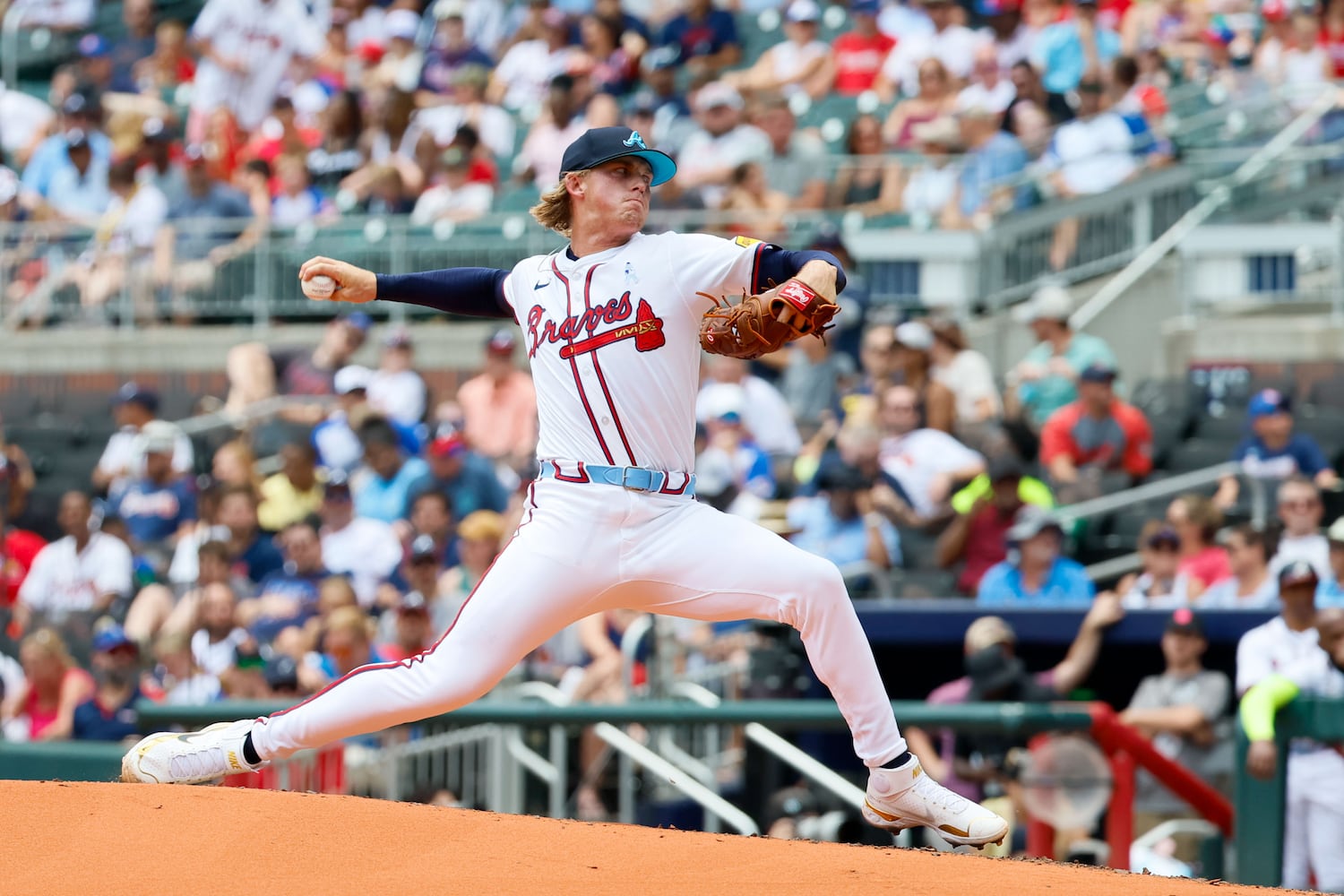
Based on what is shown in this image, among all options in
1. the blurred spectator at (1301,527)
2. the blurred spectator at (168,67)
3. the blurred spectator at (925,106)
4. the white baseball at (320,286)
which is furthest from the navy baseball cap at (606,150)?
the blurred spectator at (168,67)

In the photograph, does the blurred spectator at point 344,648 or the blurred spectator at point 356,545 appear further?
the blurred spectator at point 356,545

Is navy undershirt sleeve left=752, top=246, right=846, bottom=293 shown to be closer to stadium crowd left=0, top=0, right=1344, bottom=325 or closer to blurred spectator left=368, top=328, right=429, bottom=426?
blurred spectator left=368, top=328, right=429, bottom=426

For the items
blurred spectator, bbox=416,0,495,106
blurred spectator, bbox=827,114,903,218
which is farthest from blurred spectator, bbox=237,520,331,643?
blurred spectator, bbox=416,0,495,106

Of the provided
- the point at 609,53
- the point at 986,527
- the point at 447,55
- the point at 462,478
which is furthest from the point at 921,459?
the point at 447,55

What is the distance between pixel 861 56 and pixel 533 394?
412 cm

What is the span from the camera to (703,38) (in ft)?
46.4

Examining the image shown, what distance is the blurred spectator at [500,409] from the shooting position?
417 inches

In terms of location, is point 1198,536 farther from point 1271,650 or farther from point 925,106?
point 925,106

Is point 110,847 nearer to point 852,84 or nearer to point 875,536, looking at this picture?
point 875,536

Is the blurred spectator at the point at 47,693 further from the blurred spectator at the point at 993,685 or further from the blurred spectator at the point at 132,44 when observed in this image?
the blurred spectator at the point at 132,44

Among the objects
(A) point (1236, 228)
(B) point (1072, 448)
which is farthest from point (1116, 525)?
(A) point (1236, 228)

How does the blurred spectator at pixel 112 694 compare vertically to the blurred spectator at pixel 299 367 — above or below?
below

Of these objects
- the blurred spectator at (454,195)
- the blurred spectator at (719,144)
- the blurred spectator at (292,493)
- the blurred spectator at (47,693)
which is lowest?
the blurred spectator at (47,693)

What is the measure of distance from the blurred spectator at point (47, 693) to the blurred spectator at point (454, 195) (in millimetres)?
4465
